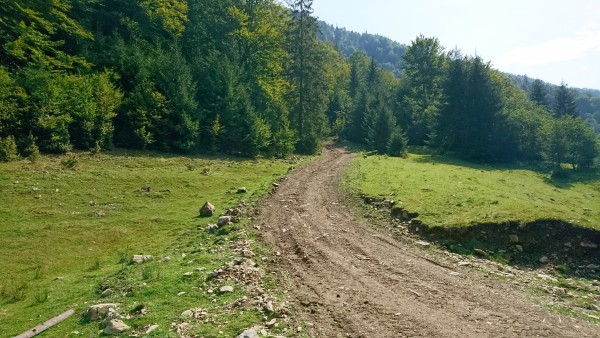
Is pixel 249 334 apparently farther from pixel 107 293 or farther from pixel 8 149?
pixel 8 149

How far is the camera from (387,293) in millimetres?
11219

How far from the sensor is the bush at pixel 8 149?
85.5ft

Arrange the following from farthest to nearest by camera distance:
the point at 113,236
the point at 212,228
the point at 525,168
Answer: the point at 525,168 → the point at 113,236 → the point at 212,228

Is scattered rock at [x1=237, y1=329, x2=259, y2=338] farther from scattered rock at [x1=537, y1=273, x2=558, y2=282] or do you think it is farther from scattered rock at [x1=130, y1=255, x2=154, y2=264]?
scattered rock at [x1=537, y1=273, x2=558, y2=282]

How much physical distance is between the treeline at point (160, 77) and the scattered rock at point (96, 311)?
22.6m

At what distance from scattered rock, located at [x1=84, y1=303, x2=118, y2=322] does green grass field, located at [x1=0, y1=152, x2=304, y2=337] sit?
0.26 m

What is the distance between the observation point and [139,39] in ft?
147

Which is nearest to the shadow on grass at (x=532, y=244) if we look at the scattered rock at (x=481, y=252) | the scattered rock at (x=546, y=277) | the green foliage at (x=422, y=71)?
the scattered rock at (x=481, y=252)

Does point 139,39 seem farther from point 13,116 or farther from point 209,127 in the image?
point 13,116

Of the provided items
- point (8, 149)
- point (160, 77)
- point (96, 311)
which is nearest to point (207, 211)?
point (96, 311)

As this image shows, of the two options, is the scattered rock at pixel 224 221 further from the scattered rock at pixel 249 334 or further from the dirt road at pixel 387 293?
the scattered rock at pixel 249 334

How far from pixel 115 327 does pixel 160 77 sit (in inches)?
1426

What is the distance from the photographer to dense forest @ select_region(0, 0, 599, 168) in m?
31.1

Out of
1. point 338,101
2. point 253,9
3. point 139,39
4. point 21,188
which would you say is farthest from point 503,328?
point 338,101
